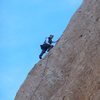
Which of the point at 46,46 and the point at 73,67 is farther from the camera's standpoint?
the point at 46,46

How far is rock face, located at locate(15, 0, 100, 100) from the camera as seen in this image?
827 inches

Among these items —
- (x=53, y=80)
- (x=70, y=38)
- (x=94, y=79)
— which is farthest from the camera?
(x=70, y=38)

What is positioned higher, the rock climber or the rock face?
the rock climber

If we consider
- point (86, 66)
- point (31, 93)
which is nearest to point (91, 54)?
point (86, 66)

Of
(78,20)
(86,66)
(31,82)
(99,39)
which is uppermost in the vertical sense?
(78,20)

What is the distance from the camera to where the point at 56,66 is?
2725cm

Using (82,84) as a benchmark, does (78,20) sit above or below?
above

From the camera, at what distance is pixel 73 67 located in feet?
78.4

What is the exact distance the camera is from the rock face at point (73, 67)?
21016 millimetres

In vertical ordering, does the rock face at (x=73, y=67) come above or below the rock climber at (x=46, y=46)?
below

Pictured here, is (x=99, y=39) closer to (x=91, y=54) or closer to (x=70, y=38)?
(x=91, y=54)

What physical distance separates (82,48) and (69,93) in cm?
404

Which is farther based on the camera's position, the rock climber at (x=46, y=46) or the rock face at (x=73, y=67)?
the rock climber at (x=46, y=46)

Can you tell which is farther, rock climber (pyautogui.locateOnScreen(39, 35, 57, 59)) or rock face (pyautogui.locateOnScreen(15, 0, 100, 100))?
rock climber (pyautogui.locateOnScreen(39, 35, 57, 59))
